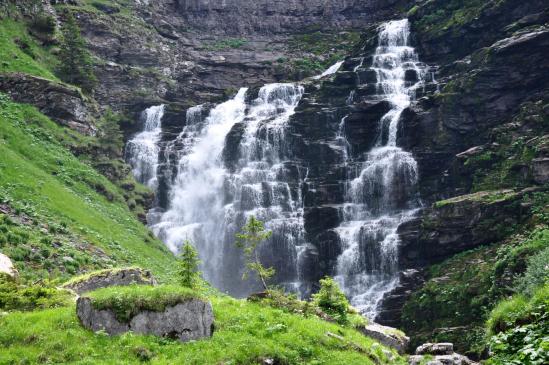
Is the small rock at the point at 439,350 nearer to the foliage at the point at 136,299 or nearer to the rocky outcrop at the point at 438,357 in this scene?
the rocky outcrop at the point at 438,357

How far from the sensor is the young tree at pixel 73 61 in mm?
69875

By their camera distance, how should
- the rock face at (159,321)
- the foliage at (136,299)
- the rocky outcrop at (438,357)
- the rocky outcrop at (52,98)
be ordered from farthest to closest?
1. the rocky outcrop at (52,98)
2. the rocky outcrop at (438,357)
3. the foliage at (136,299)
4. the rock face at (159,321)

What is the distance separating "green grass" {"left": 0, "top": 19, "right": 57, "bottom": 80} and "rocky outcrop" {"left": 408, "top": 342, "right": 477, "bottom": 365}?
52795 mm

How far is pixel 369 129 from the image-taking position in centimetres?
6675

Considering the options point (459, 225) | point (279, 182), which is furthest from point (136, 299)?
point (279, 182)

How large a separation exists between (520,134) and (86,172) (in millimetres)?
42916

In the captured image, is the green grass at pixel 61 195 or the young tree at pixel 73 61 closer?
the green grass at pixel 61 195

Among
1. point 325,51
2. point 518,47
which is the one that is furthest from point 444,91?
point 325,51

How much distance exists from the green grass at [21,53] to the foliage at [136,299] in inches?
1959

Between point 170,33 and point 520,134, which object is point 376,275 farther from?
point 170,33

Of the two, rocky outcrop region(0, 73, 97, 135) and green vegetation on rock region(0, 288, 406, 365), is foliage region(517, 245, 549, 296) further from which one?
rocky outcrop region(0, 73, 97, 135)

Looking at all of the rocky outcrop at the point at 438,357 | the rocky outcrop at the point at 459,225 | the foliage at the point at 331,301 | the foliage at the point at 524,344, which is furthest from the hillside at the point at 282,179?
the foliage at the point at 524,344

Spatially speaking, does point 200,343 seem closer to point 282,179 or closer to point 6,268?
point 6,268

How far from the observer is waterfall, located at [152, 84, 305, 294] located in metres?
59.2
